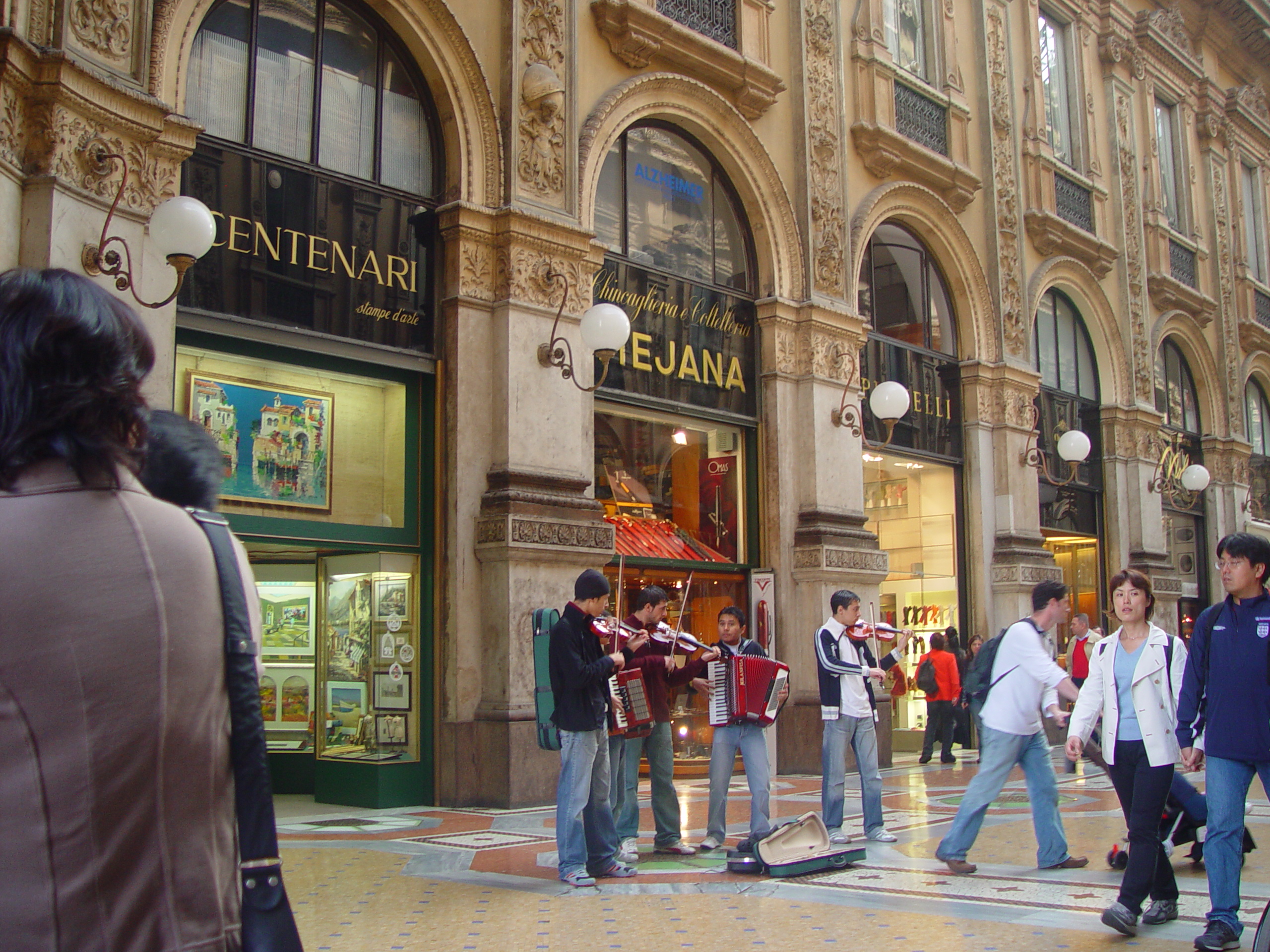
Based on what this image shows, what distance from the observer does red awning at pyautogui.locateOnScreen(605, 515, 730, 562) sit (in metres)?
13.5

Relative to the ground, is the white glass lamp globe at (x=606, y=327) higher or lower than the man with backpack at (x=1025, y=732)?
higher

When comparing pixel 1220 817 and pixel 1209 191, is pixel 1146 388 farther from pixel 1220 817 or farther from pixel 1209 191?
pixel 1220 817

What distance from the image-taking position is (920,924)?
6113 mm

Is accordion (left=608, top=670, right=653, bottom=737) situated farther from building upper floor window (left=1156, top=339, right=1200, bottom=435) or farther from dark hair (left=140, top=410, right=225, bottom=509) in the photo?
building upper floor window (left=1156, top=339, right=1200, bottom=435)

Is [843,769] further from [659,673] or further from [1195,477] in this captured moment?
[1195,477]

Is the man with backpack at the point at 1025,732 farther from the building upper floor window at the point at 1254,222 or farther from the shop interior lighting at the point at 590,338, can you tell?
the building upper floor window at the point at 1254,222

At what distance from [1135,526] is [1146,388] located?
109 inches

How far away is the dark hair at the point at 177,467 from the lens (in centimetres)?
202

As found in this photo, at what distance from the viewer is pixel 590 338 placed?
11.8 metres

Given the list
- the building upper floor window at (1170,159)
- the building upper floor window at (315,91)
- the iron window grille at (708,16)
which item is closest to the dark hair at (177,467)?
the building upper floor window at (315,91)

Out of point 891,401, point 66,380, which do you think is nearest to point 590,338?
point 891,401

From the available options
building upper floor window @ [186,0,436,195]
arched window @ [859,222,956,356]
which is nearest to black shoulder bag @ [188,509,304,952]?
building upper floor window @ [186,0,436,195]

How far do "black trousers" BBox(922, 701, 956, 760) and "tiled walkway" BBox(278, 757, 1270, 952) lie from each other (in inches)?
234

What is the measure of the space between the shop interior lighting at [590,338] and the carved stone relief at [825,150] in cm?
459
